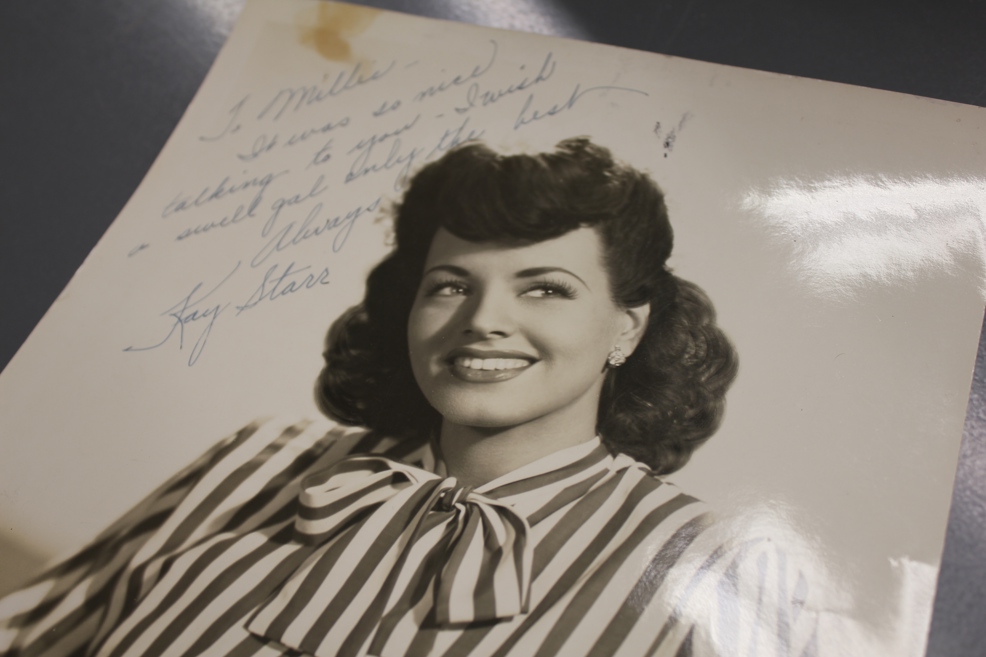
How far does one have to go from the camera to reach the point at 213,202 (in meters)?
0.61

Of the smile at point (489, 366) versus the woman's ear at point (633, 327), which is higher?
the woman's ear at point (633, 327)

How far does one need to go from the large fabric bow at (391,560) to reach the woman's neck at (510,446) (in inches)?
0.5

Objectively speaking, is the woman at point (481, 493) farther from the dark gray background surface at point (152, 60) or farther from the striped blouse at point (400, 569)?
the dark gray background surface at point (152, 60)

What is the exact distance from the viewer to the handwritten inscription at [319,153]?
1.87ft

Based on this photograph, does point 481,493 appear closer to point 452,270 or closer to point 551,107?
point 452,270

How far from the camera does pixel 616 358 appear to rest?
1.61 ft

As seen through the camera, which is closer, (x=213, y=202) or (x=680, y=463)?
(x=680, y=463)

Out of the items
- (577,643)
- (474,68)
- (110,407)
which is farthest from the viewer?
(474,68)

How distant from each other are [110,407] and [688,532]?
0.39 meters

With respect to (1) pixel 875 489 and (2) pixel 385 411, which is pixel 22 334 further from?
(1) pixel 875 489

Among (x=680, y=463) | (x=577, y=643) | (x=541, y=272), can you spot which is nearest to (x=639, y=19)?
(x=541, y=272)

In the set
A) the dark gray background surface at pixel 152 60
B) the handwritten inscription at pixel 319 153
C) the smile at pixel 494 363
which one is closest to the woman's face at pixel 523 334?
the smile at pixel 494 363

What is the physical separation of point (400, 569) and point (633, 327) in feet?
0.68

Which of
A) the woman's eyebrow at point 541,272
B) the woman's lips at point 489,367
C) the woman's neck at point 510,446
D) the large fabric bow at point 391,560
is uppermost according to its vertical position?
the woman's eyebrow at point 541,272
